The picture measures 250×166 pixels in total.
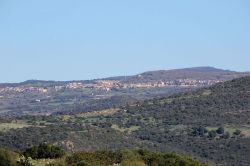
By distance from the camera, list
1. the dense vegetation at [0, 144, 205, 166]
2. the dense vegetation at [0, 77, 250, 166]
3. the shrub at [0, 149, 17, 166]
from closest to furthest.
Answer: the dense vegetation at [0, 144, 205, 166], the shrub at [0, 149, 17, 166], the dense vegetation at [0, 77, 250, 166]

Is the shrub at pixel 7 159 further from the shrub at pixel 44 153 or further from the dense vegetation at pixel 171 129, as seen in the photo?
the dense vegetation at pixel 171 129

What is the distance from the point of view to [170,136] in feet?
326

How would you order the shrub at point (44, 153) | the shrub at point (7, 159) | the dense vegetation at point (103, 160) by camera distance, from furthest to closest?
the shrub at point (44, 153) → the shrub at point (7, 159) → the dense vegetation at point (103, 160)

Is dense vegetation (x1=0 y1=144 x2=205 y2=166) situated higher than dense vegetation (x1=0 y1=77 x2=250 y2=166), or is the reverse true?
dense vegetation (x1=0 y1=144 x2=205 y2=166)

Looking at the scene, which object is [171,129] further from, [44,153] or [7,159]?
[7,159]

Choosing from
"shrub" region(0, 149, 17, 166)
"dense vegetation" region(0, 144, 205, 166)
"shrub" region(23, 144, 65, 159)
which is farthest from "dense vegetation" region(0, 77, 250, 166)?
"shrub" region(0, 149, 17, 166)

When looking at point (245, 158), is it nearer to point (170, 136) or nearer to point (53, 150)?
point (170, 136)

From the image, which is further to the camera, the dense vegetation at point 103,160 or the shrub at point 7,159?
the shrub at point 7,159

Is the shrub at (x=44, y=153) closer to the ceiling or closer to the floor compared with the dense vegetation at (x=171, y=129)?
closer to the ceiling

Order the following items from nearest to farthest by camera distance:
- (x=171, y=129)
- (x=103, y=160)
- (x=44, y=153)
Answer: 1. (x=103, y=160)
2. (x=44, y=153)
3. (x=171, y=129)

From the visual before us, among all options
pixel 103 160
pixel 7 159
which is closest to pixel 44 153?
pixel 7 159

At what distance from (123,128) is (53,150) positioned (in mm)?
74125

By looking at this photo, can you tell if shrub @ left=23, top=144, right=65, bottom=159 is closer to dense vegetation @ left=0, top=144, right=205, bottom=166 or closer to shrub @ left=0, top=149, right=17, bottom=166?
dense vegetation @ left=0, top=144, right=205, bottom=166

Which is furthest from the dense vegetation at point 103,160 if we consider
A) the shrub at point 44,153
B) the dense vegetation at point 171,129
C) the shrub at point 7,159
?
the dense vegetation at point 171,129
